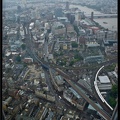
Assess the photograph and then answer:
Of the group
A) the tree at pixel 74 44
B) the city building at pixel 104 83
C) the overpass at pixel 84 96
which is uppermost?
the tree at pixel 74 44

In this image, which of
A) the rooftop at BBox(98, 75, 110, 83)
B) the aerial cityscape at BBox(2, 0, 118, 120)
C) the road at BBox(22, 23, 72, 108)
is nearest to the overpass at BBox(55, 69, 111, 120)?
the aerial cityscape at BBox(2, 0, 118, 120)

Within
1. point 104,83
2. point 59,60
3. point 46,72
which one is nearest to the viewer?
point 104,83

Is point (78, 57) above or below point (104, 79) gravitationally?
above

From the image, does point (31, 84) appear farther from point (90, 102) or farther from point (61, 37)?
point (61, 37)

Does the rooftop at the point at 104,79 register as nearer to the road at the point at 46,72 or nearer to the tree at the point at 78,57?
the road at the point at 46,72

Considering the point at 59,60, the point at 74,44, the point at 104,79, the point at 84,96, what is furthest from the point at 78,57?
the point at 84,96

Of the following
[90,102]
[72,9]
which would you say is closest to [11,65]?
[90,102]

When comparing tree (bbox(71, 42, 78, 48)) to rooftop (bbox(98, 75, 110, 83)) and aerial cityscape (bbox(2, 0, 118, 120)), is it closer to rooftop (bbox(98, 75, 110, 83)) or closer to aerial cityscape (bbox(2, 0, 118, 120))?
aerial cityscape (bbox(2, 0, 118, 120))

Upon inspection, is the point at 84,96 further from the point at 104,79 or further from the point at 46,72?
the point at 46,72

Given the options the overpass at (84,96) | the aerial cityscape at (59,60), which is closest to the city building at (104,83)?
the aerial cityscape at (59,60)
